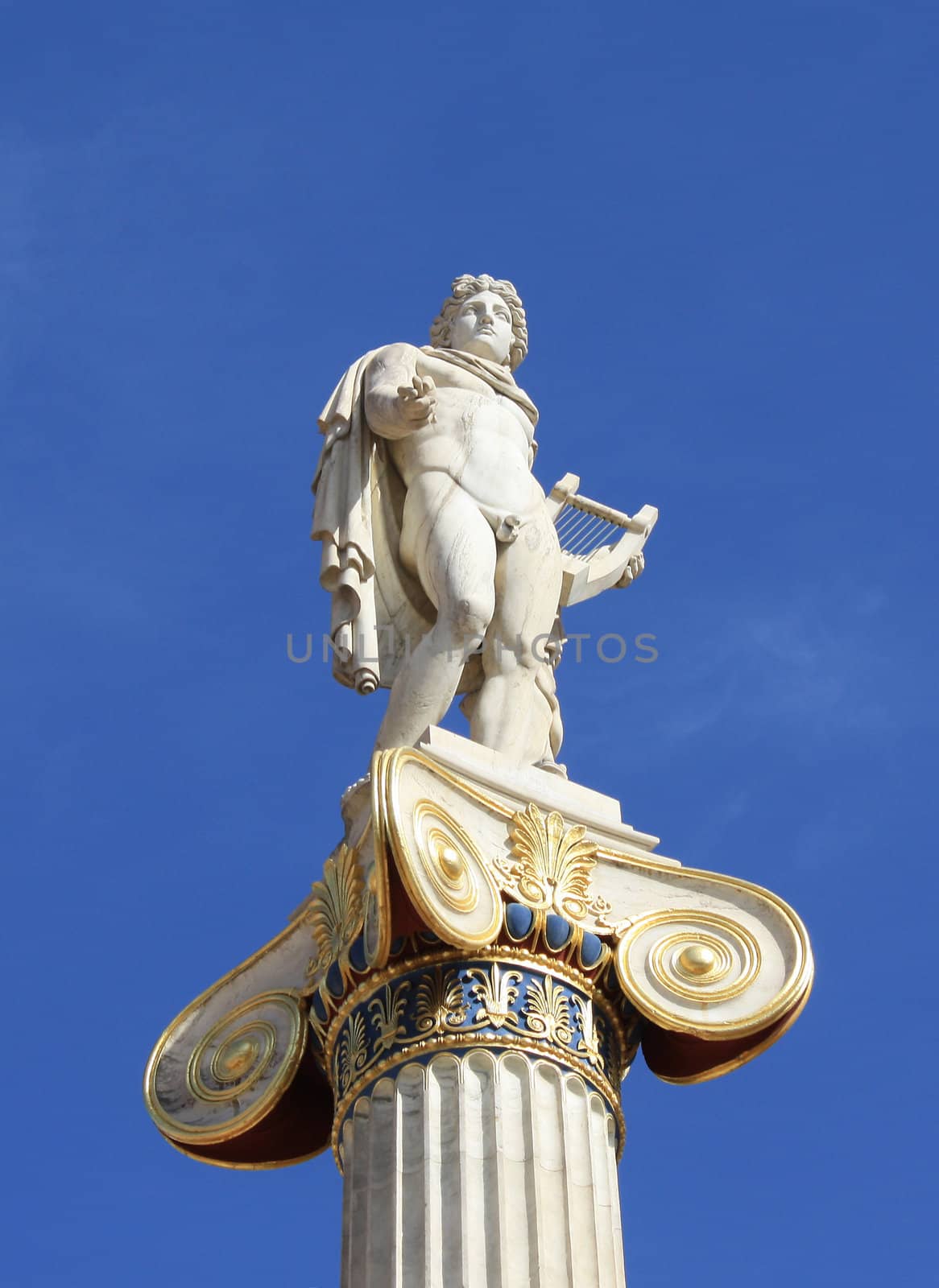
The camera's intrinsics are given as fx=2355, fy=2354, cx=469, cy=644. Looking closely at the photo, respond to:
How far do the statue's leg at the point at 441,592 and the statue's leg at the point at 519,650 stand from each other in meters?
0.18

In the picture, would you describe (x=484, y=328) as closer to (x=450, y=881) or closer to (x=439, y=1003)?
(x=450, y=881)

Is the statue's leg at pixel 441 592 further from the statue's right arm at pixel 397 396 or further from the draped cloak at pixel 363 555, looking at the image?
the statue's right arm at pixel 397 396

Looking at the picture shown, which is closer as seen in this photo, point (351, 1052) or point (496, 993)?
point (496, 993)

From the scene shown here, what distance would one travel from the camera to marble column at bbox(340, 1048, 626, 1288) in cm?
1349

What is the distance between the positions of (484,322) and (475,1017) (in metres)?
6.95

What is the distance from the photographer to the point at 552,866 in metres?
15.6

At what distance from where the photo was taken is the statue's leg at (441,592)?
1666cm

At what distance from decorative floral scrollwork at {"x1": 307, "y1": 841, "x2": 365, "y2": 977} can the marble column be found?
1.18m

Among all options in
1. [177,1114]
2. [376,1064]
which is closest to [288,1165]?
[177,1114]

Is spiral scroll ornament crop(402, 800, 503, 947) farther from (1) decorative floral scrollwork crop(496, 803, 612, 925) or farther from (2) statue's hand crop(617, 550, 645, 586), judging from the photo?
(2) statue's hand crop(617, 550, 645, 586)

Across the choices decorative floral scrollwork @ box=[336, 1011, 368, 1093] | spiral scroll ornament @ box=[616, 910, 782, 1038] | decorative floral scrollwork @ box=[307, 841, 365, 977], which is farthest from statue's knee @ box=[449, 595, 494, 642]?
decorative floral scrollwork @ box=[336, 1011, 368, 1093]

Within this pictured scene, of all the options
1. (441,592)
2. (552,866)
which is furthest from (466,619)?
(552,866)

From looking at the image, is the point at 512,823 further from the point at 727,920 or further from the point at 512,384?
the point at 512,384

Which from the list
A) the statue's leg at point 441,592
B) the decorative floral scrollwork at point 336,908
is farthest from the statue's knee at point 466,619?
the decorative floral scrollwork at point 336,908
